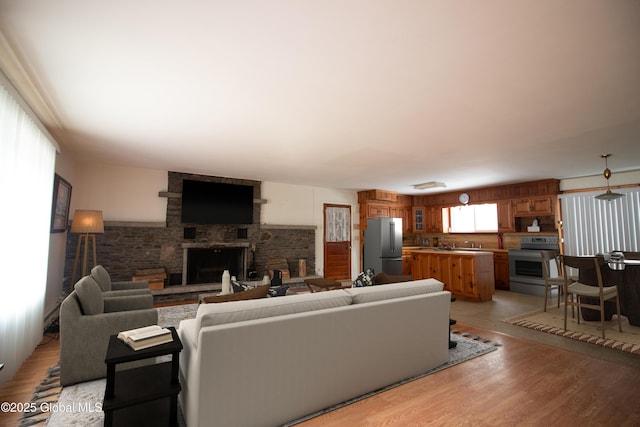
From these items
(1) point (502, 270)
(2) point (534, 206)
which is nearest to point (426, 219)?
(1) point (502, 270)

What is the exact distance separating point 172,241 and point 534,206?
7849mm

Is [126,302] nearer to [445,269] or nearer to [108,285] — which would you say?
[108,285]

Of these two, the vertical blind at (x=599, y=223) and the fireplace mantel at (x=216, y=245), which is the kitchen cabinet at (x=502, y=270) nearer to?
the vertical blind at (x=599, y=223)

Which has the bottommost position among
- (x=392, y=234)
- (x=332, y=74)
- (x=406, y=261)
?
(x=406, y=261)

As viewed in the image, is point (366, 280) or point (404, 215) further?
point (404, 215)

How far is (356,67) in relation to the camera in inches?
85.5

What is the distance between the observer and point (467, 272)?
571 centimetres

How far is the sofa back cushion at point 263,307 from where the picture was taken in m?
1.77

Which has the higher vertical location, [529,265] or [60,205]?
[60,205]

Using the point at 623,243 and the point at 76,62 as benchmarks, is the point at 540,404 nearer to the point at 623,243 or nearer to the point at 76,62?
the point at 76,62

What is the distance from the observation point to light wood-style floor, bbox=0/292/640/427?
1.99 metres

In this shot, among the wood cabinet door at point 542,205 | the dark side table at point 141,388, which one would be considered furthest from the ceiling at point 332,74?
the wood cabinet door at point 542,205

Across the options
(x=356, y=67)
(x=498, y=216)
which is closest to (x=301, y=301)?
(x=356, y=67)

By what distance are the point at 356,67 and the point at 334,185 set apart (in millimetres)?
5214
